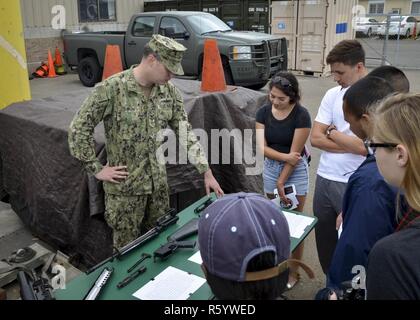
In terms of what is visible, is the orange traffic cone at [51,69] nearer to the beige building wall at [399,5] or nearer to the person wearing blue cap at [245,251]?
the person wearing blue cap at [245,251]

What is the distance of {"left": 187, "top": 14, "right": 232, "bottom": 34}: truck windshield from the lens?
9922 mm

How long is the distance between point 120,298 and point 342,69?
197 centimetres

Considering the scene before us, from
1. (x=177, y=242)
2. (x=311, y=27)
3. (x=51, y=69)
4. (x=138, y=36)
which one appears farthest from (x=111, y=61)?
(x=51, y=69)

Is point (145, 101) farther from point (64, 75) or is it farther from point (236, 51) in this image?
point (64, 75)

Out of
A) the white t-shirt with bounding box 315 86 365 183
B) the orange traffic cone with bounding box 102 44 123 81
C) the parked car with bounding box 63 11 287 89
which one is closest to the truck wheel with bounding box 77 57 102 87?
the parked car with bounding box 63 11 287 89

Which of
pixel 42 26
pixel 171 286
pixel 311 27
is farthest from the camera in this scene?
pixel 42 26

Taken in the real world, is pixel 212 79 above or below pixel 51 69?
above

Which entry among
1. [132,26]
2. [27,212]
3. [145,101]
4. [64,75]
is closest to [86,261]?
[27,212]

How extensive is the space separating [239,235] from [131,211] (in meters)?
1.81

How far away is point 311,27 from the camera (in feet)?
39.5

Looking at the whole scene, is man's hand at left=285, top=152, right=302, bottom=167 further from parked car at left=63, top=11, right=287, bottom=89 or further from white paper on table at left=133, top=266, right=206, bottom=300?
parked car at left=63, top=11, right=287, bottom=89

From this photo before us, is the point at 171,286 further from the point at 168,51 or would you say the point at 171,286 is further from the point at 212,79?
the point at 212,79

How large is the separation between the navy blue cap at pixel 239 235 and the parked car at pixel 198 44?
8473mm

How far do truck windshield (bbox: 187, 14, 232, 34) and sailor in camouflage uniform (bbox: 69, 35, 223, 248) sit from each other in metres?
7.54
